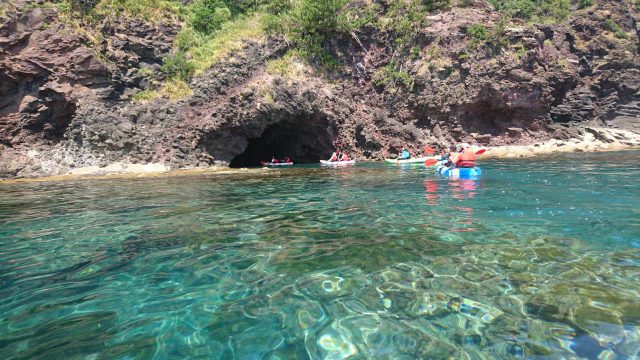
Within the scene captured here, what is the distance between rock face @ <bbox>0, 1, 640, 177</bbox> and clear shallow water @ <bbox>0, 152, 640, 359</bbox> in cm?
1799

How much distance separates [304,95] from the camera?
27.1m

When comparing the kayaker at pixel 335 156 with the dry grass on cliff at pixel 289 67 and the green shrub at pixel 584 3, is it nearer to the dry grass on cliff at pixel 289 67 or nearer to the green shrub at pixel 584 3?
the dry grass on cliff at pixel 289 67

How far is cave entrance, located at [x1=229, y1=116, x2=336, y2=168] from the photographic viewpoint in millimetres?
29062

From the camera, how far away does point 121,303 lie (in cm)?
398

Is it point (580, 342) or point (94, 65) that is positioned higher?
point (94, 65)

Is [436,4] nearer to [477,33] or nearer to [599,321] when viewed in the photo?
[477,33]

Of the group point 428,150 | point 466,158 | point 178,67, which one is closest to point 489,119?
point 428,150

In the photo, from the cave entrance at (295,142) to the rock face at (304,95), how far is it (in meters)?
0.13

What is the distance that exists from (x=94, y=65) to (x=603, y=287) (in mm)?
28005

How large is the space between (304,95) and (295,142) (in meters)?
5.95

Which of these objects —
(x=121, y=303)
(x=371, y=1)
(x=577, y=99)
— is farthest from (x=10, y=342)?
(x=577, y=99)

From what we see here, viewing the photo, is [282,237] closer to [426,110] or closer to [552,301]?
[552,301]

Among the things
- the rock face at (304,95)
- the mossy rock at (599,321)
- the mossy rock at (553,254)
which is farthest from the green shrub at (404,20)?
the mossy rock at (599,321)

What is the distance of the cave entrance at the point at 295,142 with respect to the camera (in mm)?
29062
